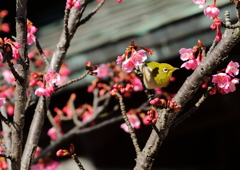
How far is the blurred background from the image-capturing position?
2.49 metres

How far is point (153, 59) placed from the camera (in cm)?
252

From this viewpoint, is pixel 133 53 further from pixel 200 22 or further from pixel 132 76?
pixel 132 76

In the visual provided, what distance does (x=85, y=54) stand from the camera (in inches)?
113

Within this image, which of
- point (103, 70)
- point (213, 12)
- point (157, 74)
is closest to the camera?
point (213, 12)

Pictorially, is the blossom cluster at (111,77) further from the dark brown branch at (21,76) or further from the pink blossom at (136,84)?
the dark brown branch at (21,76)

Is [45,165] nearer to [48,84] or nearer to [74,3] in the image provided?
[48,84]

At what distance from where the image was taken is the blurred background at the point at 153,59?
2.49 metres

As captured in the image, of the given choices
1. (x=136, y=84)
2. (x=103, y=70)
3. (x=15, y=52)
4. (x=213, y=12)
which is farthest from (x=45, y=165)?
(x=213, y=12)

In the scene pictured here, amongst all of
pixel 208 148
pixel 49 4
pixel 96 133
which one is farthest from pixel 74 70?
pixel 49 4

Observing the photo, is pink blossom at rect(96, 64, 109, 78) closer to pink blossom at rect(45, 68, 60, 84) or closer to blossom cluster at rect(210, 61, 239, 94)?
pink blossom at rect(45, 68, 60, 84)

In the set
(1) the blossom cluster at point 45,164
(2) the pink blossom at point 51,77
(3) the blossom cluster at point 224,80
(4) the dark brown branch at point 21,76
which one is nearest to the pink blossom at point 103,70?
(1) the blossom cluster at point 45,164

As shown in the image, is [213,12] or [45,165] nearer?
[213,12]

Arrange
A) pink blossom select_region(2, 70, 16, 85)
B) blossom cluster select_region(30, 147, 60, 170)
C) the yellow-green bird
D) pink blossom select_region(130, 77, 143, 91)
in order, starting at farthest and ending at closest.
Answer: pink blossom select_region(2, 70, 16, 85)
pink blossom select_region(130, 77, 143, 91)
blossom cluster select_region(30, 147, 60, 170)
the yellow-green bird

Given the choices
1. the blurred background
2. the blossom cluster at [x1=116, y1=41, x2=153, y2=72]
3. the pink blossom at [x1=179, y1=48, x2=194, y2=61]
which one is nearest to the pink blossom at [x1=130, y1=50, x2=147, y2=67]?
the blossom cluster at [x1=116, y1=41, x2=153, y2=72]
